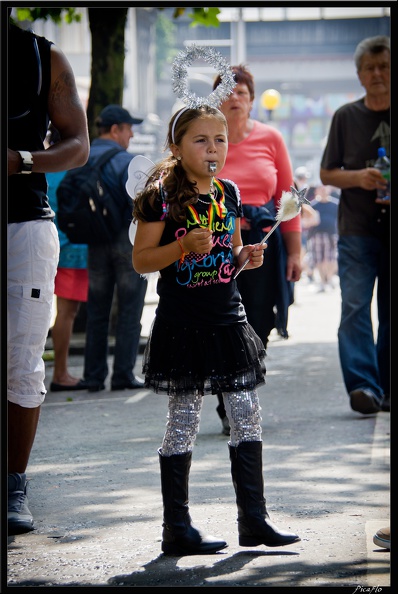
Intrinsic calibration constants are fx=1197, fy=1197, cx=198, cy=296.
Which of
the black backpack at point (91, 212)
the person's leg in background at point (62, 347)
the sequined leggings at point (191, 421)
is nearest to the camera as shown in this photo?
the sequined leggings at point (191, 421)

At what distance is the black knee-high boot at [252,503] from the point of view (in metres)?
4.23

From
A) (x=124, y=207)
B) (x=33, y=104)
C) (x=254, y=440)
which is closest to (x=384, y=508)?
(x=254, y=440)

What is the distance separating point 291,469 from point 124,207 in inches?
142

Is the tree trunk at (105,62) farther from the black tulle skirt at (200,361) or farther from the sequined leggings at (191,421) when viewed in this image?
the sequined leggings at (191,421)

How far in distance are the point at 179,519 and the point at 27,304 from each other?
1.06 metres

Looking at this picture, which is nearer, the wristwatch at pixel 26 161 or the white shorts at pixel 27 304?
the wristwatch at pixel 26 161

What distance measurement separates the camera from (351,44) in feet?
298

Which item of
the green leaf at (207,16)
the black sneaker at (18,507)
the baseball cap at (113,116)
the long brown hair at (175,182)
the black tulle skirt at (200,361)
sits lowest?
the black sneaker at (18,507)

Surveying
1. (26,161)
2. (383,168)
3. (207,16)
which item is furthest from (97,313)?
(26,161)

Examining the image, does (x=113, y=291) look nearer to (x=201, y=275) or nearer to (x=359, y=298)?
(x=359, y=298)

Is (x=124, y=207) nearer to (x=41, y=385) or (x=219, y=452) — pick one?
(x=219, y=452)

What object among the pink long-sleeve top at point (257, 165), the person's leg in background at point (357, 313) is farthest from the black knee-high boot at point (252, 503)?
the person's leg in background at point (357, 313)

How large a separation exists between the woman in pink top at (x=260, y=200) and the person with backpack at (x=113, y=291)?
8.01 ft

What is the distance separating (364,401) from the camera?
7.30m
